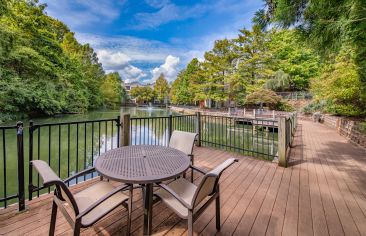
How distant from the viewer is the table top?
1.44 meters

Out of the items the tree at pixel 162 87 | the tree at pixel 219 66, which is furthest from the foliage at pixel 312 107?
the tree at pixel 162 87

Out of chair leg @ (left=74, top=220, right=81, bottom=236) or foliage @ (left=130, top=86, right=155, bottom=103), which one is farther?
Result: foliage @ (left=130, top=86, right=155, bottom=103)

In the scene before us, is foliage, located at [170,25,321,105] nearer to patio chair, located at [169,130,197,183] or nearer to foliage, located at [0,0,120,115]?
foliage, located at [0,0,120,115]

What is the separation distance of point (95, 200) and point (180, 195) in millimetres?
733

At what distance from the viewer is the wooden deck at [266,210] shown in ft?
5.55

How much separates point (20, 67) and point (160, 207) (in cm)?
1530

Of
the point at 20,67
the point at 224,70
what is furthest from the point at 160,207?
the point at 224,70

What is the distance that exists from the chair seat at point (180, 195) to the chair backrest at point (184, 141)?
75cm

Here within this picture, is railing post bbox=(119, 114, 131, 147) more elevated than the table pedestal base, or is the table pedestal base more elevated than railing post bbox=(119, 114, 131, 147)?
railing post bbox=(119, 114, 131, 147)

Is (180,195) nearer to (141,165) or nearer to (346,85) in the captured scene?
(141,165)

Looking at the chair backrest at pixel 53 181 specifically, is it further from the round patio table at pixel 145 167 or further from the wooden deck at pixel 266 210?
the wooden deck at pixel 266 210

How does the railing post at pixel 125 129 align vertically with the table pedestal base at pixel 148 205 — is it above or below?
above

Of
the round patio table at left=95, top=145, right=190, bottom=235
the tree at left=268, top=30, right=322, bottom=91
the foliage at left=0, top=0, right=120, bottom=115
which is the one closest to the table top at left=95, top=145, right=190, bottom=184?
the round patio table at left=95, top=145, right=190, bottom=235

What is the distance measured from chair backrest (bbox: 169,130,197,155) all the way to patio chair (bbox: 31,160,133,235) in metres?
1.21
